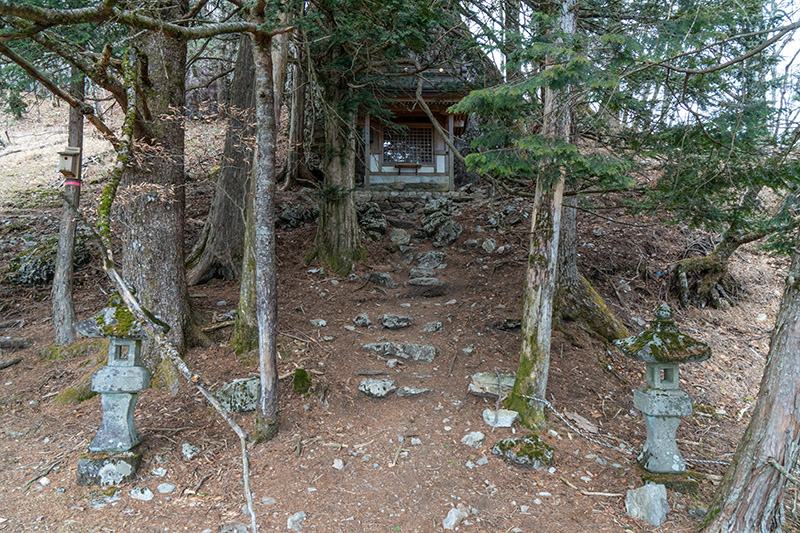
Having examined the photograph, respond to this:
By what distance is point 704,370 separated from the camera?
24.4ft

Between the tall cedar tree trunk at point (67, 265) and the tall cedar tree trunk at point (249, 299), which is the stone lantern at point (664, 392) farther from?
the tall cedar tree trunk at point (67, 265)

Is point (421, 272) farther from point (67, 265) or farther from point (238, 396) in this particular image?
point (67, 265)

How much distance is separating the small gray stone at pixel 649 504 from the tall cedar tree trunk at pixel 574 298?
352cm

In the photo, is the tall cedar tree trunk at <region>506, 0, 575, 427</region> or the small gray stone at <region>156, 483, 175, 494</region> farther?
the tall cedar tree trunk at <region>506, 0, 575, 427</region>

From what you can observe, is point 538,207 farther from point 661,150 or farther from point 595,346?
point 595,346

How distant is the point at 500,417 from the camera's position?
5.23 m

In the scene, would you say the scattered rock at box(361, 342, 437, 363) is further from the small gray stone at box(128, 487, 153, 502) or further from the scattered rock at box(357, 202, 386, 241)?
the scattered rock at box(357, 202, 386, 241)

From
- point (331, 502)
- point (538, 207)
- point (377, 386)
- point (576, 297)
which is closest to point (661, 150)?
point (538, 207)

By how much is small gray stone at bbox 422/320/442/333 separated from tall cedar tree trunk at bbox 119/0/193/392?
3.69 meters

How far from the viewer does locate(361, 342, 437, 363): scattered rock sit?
22.4ft

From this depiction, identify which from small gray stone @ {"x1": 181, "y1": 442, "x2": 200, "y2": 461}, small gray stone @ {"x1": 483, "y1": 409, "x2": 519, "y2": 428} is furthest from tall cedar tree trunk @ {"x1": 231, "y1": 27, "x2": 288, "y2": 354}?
small gray stone @ {"x1": 483, "y1": 409, "x2": 519, "y2": 428}

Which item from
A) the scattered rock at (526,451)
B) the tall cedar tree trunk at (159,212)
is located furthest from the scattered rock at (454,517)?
the tall cedar tree trunk at (159,212)

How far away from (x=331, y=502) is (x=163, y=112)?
17.1ft

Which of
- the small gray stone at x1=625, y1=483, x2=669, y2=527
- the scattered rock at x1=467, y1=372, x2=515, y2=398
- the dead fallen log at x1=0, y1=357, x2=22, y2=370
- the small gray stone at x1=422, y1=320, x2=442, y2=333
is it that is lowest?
the small gray stone at x1=625, y1=483, x2=669, y2=527
